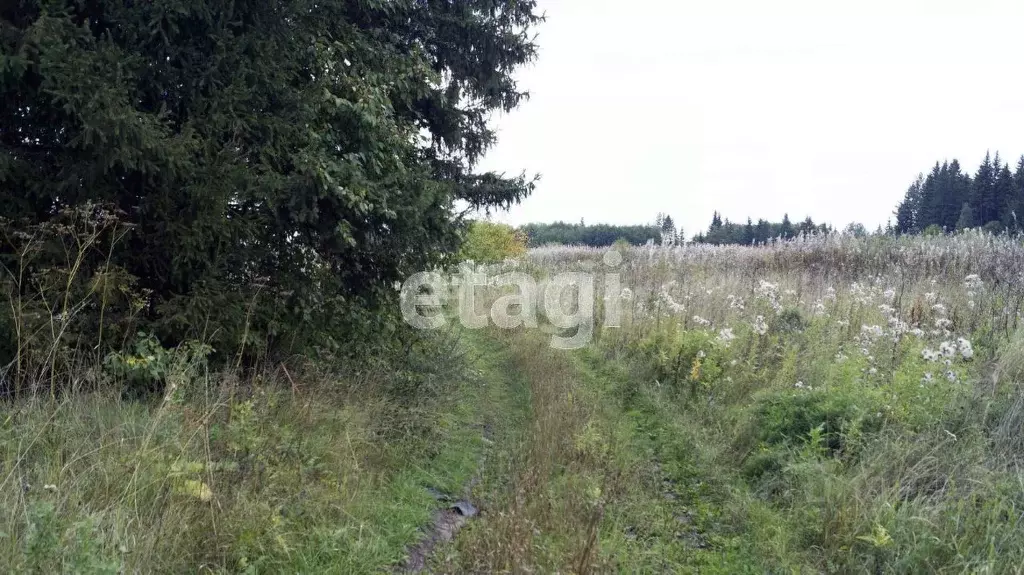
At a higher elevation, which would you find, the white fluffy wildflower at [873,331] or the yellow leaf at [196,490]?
the white fluffy wildflower at [873,331]

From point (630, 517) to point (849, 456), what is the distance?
201cm

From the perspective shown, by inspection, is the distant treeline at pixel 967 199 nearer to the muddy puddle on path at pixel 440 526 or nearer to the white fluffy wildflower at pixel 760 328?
the white fluffy wildflower at pixel 760 328

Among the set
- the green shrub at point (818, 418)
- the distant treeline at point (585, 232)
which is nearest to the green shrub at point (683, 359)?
the green shrub at point (818, 418)

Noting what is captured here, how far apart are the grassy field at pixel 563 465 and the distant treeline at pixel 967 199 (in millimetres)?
50744

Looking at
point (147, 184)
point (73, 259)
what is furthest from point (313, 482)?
point (147, 184)

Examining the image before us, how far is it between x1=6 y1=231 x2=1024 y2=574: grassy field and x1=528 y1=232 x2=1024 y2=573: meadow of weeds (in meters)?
0.03

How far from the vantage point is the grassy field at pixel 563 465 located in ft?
11.0

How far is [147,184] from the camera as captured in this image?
201 inches

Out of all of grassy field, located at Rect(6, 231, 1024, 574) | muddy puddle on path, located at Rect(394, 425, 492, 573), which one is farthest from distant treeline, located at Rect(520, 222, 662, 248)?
muddy puddle on path, located at Rect(394, 425, 492, 573)

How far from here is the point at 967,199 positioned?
66.1 m

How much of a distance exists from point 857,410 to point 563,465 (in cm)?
272

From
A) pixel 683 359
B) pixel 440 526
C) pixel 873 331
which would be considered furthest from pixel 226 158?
pixel 873 331

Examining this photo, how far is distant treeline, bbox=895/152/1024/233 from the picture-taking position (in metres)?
57.1

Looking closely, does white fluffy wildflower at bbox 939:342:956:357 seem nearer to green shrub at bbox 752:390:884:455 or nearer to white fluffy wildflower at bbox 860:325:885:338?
green shrub at bbox 752:390:884:455
